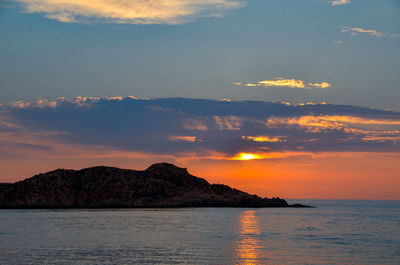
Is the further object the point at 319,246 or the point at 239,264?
the point at 319,246

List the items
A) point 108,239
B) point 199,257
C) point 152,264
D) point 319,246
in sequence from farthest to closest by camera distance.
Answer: point 108,239
point 319,246
point 199,257
point 152,264

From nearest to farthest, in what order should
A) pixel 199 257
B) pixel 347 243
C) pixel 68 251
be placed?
pixel 199 257 < pixel 68 251 < pixel 347 243

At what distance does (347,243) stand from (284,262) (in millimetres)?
23087

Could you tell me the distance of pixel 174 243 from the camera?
69.3 metres

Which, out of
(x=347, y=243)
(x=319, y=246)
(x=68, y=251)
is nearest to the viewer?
(x=68, y=251)

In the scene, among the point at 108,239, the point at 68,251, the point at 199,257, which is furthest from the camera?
the point at 108,239

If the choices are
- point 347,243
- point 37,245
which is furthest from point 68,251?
point 347,243

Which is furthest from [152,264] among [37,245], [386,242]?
[386,242]

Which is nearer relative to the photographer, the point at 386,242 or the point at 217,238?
the point at 386,242

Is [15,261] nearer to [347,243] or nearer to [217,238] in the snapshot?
[217,238]

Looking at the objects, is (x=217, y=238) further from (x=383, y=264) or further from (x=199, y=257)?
(x=383, y=264)

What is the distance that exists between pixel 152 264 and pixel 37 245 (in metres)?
24.9

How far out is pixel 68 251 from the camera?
59844 millimetres

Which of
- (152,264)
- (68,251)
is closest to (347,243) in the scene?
(152,264)
